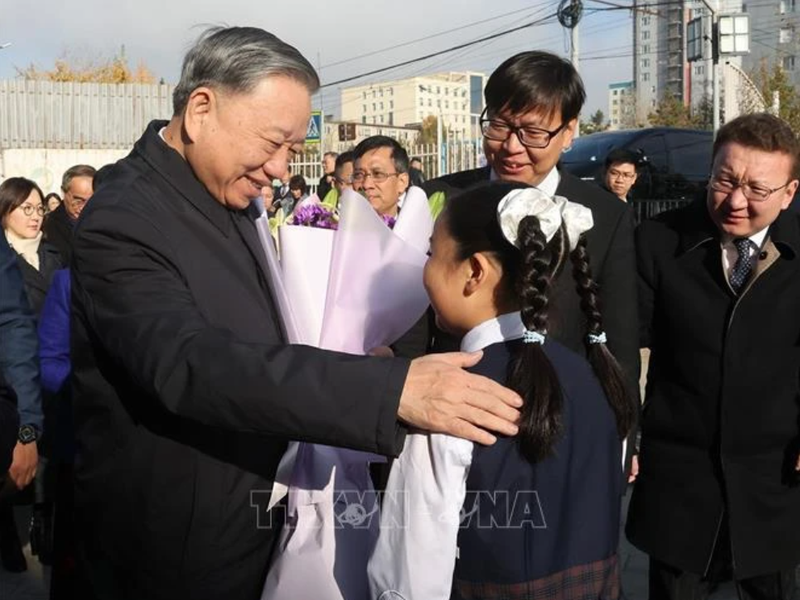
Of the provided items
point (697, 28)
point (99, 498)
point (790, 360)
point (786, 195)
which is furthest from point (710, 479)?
point (697, 28)

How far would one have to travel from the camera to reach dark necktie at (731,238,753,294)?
3.10m

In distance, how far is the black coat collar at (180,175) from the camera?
2.06 m

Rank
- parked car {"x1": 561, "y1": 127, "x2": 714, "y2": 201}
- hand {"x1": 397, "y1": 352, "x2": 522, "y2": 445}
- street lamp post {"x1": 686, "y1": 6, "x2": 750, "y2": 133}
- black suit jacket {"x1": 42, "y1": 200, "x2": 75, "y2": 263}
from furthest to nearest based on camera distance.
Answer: street lamp post {"x1": 686, "y1": 6, "x2": 750, "y2": 133}, parked car {"x1": 561, "y1": 127, "x2": 714, "y2": 201}, black suit jacket {"x1": 42, "y1": 200, "x2": 75, "y2": 263}, hand {"x1": 397, "y1": 352, "x2": 522, "y2": 445}

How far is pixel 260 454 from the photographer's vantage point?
6.77ft

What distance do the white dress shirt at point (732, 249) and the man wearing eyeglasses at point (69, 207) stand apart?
4035 millimetres

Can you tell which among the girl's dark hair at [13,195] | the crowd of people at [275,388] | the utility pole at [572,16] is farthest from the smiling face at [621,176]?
the utility pole at [572,16]

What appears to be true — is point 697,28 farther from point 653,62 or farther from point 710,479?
point 653,62

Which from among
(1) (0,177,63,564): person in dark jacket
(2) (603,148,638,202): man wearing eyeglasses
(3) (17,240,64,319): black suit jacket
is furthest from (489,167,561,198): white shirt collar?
(2) (603,148,638,202): man wearing eyeglasses

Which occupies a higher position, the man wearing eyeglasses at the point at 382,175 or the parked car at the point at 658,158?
the parked car at the point at 658,158

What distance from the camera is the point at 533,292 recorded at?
1.80 meters

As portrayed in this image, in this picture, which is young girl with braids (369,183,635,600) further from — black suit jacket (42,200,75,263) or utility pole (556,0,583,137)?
utility pole (556,0,583,137)

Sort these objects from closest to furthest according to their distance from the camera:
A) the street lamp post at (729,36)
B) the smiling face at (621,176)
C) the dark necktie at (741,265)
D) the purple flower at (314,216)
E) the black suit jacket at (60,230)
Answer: the dark necktie at (741,265) → the purple flower at (314,216) → the black suit jacket at (60,230) → the smiling face at (621,176) → the street lamp post at (729,36)

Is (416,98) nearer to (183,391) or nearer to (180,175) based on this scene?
(180,175)

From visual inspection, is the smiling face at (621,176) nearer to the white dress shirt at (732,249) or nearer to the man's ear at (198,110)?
the white dress shirt at (732,249)
